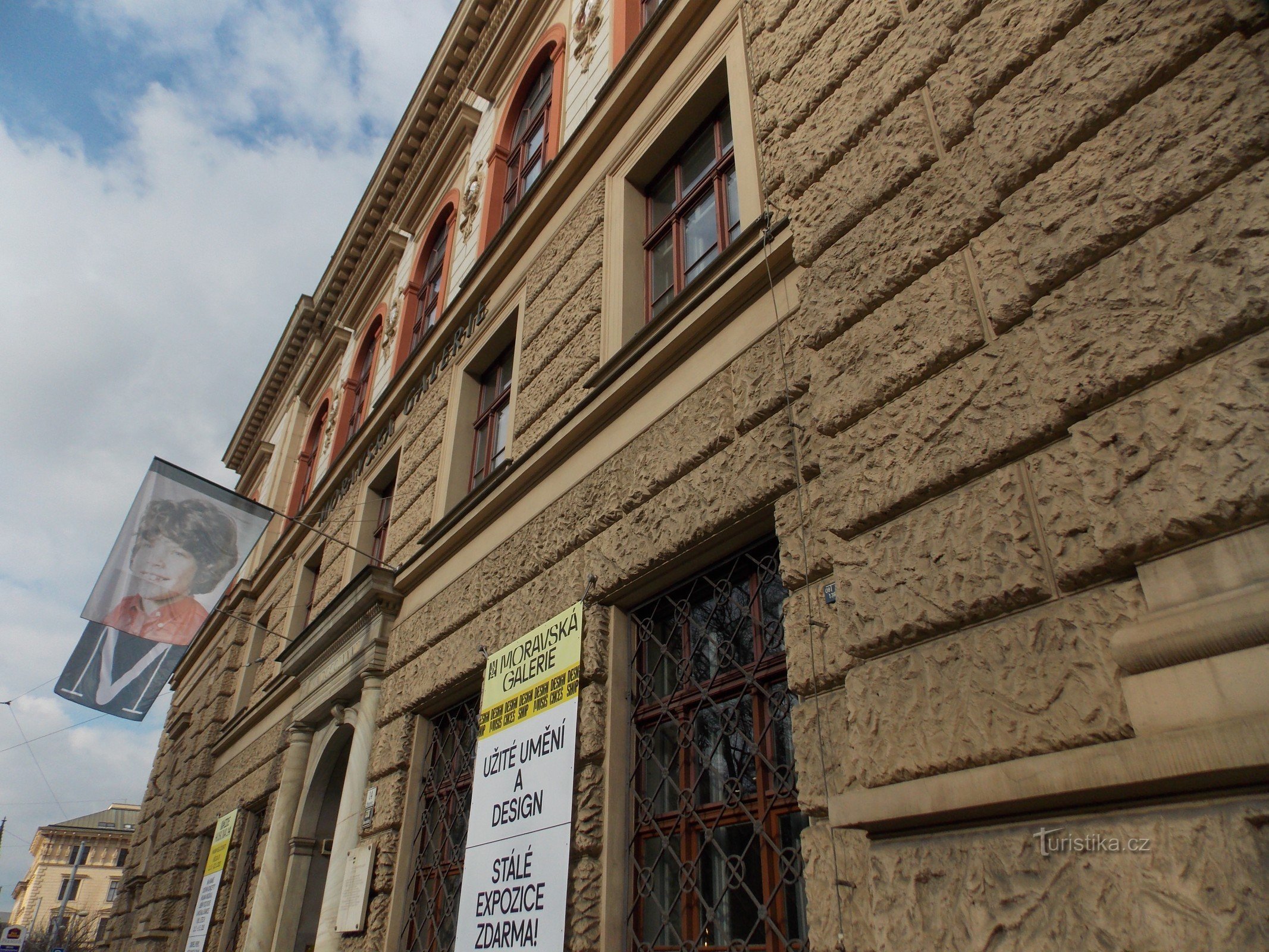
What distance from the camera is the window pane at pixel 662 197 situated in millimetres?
6773

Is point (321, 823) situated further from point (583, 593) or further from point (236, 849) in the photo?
point (583, 593)

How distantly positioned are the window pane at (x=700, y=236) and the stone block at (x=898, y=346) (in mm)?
2804

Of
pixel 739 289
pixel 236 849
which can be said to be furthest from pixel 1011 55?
pixel 236 849

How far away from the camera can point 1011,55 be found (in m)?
2.97

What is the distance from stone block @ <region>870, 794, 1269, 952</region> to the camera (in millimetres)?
1763

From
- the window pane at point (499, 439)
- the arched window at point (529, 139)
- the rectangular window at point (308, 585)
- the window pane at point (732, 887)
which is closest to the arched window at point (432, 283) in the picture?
the arched window at point (529, 139)

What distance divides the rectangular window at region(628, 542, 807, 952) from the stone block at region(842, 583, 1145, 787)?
1.15 metres

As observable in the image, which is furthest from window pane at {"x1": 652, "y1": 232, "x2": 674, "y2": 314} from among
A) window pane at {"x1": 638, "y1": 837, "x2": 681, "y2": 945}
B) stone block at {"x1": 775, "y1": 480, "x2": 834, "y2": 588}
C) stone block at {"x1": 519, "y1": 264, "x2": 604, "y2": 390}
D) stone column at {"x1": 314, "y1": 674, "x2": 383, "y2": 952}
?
stone column at {"x1": 314, "y1": 674, "x2": 383, "y2": 952}

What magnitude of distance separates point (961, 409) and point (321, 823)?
938 centimetres

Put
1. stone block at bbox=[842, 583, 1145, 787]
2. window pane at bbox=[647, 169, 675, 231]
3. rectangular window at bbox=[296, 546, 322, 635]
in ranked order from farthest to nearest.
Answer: rectangular window at bbox=[296, 546, 322, 635], window pane at bbox=[647, 169, 675, 231], stone block at bbox=[842, 583, 1145, 787]

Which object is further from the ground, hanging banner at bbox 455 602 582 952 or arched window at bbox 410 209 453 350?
arched window at bbox 410 209 453 350

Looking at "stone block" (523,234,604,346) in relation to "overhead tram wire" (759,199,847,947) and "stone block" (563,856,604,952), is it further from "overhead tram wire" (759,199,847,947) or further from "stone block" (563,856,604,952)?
"stone block" (563,856,604,952)

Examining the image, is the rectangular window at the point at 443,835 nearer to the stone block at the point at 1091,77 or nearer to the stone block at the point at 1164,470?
the stone block at the point at 1164,470

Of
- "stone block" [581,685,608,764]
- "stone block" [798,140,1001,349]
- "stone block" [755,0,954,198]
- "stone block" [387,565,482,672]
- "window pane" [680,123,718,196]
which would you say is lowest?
"stone block" [581,685,608,764]
